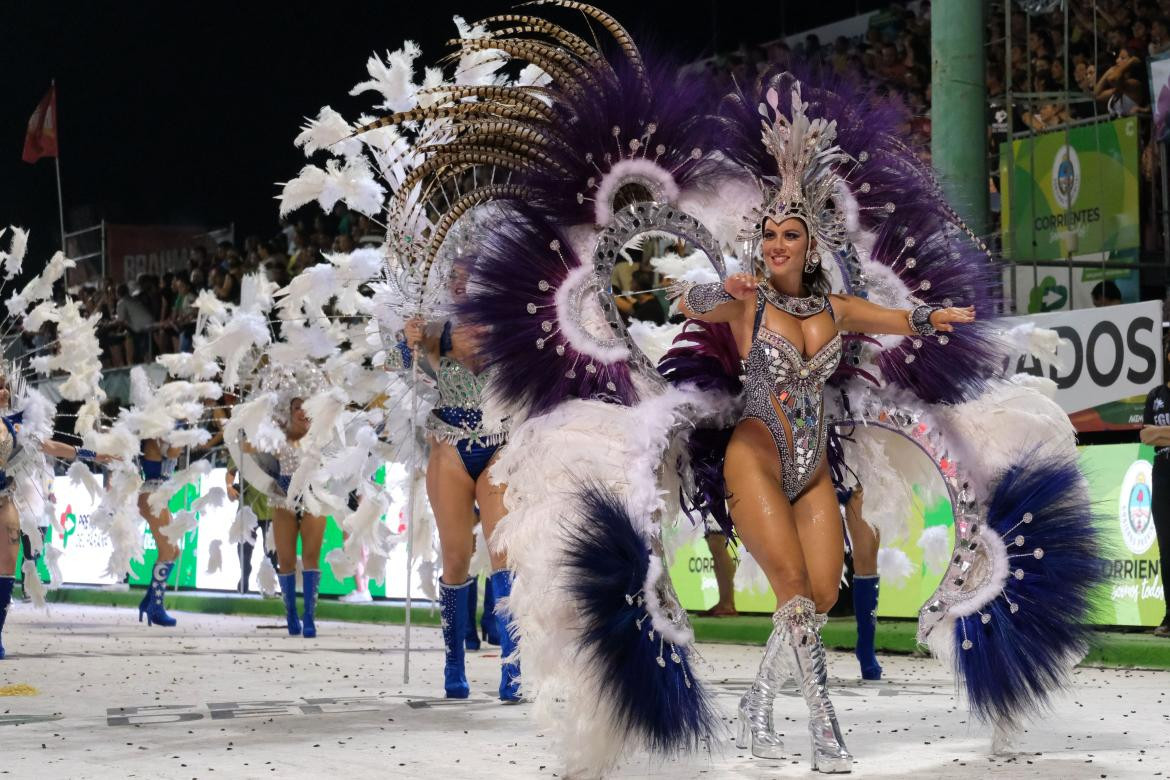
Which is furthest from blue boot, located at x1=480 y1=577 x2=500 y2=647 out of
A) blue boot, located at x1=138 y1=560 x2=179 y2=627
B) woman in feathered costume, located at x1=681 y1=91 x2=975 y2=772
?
woman in feathered costume, located at x1=681 y1=91 x2=975 y2=772

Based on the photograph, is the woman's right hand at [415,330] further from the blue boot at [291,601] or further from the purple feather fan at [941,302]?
the blue boot at [291,601]

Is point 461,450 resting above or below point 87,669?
above

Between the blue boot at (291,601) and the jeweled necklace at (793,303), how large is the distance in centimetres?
682

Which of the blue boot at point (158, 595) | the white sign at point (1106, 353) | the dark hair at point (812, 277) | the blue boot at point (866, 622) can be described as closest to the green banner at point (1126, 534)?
the white sign at point (1106, 353)

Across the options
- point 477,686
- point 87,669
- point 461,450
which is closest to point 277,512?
point 87,669

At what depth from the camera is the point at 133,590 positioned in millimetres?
17109

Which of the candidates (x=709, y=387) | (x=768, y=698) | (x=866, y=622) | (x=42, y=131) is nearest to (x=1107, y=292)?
(x=866, y=622)

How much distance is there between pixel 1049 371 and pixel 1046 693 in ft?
17.7

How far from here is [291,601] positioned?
1110 centimetres

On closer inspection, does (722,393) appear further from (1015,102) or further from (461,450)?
(1015,102)

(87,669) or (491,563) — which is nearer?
(491,563)

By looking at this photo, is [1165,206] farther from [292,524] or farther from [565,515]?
[565,515]

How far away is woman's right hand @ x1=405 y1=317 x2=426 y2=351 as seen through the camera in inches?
250

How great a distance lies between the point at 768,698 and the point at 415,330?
7.77 ft
